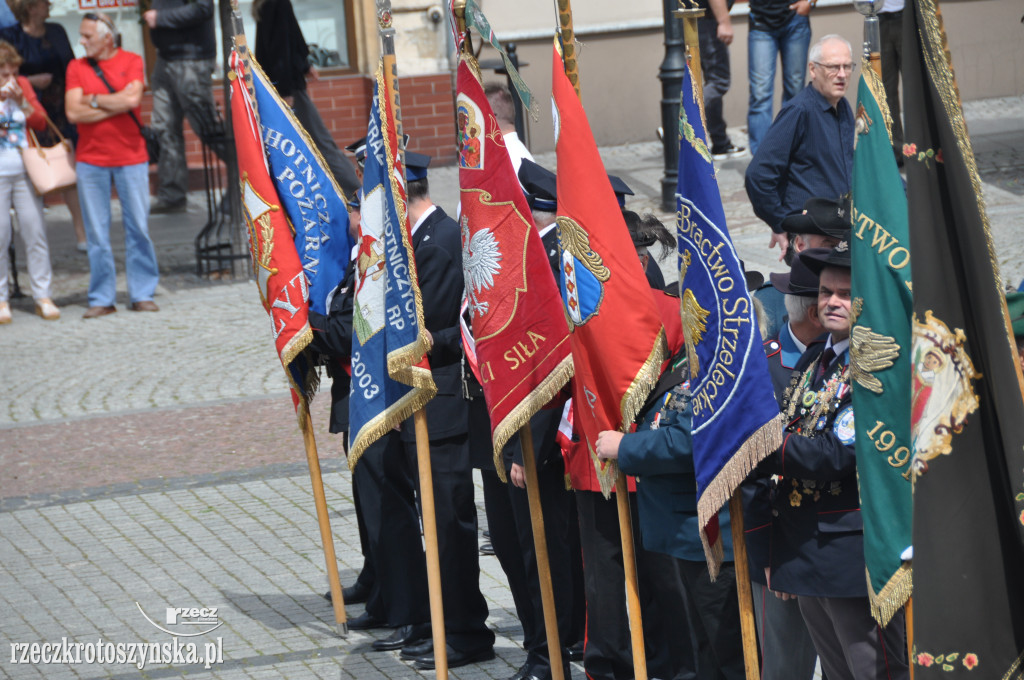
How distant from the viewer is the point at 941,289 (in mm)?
2980

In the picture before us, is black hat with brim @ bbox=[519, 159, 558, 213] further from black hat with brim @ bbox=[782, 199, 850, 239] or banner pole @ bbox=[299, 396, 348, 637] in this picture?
banner pole @ bbox=[299, 396, 348, 637]

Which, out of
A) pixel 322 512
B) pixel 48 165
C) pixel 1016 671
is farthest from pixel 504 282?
pixel 48 165

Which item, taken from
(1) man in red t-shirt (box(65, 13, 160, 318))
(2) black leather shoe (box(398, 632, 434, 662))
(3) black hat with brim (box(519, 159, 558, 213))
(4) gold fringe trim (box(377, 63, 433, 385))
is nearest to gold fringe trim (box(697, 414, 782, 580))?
(4) gold fringe trim (box(377, 63, 433, 385))

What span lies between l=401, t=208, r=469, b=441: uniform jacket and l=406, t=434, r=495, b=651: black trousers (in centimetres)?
9

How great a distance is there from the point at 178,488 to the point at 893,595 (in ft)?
17.7

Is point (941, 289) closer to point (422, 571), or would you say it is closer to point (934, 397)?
point (934, 397)

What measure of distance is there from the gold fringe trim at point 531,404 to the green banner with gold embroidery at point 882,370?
1.51 metres

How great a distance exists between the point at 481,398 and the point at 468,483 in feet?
1.31

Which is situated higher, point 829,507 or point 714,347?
point 714,347

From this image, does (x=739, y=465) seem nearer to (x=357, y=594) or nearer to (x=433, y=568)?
(x=433, y=568)

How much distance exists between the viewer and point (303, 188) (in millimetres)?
6090

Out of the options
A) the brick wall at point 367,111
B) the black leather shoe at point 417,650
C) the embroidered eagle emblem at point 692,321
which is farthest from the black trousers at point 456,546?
the brick wall at point 367,111

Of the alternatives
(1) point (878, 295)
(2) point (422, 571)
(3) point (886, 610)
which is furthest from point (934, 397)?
(2) point (422, 571)

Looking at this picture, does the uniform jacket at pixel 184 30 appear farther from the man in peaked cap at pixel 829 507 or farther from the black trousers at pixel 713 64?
the man in peaked cap at pixel 829 507
